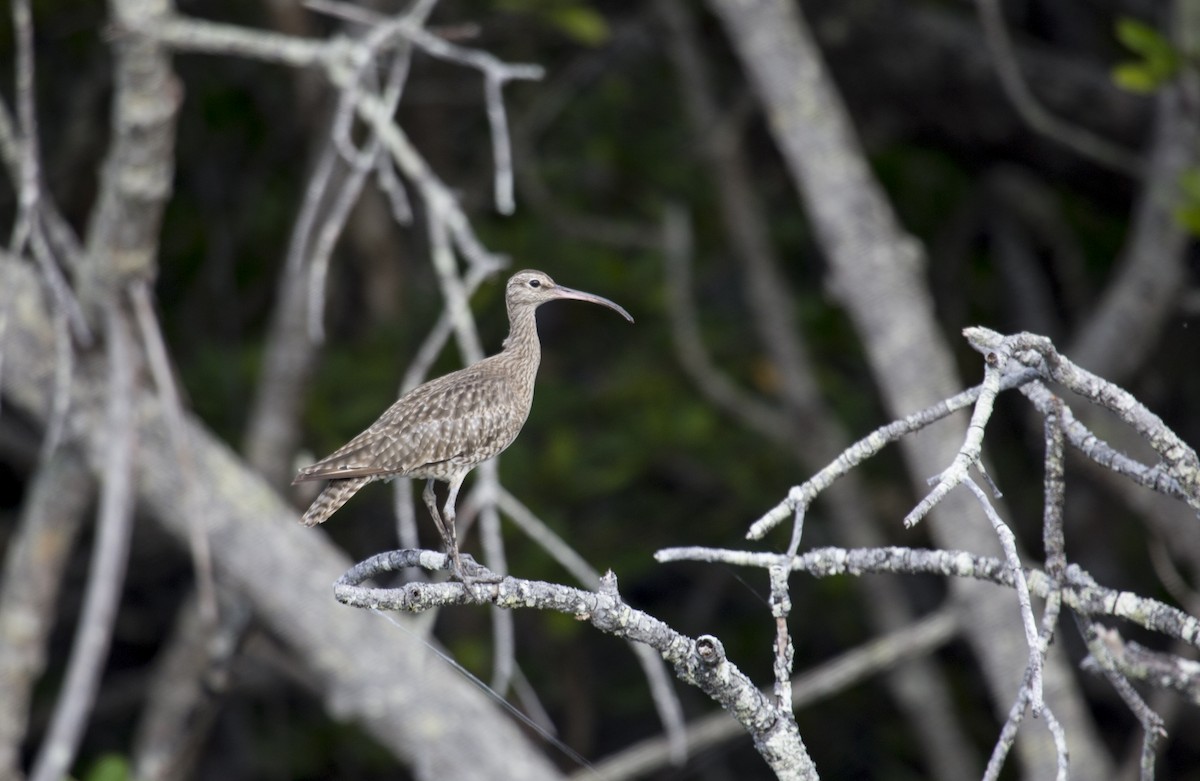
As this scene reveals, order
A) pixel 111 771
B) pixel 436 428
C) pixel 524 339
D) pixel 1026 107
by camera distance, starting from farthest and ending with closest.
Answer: pixel 1026 107
pixel 111 771
pixel 524 339
pixel 436 428

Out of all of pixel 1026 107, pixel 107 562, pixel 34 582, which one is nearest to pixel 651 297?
pixel 1026 107

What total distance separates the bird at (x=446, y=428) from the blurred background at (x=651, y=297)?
519 centimetres

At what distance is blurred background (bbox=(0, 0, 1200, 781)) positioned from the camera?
8453mm

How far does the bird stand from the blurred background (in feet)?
17.0

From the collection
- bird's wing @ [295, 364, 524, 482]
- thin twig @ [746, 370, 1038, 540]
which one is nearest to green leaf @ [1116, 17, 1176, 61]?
thin twig @ [746, 370, 1038, 540]

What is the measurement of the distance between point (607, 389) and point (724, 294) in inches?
109

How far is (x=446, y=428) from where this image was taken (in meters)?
2.51

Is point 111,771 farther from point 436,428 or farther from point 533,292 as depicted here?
point 436,428

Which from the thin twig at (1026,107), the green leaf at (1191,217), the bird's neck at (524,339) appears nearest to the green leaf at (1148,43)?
the green leaf at (1191,217)

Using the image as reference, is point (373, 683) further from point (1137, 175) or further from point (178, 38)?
point (1137, 175)

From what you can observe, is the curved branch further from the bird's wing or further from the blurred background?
the blurred background

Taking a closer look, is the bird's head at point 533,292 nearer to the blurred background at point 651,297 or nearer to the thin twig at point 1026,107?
the blurred background at point 651,297

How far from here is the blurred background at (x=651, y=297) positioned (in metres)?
8.45

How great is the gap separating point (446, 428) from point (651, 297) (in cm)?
600
